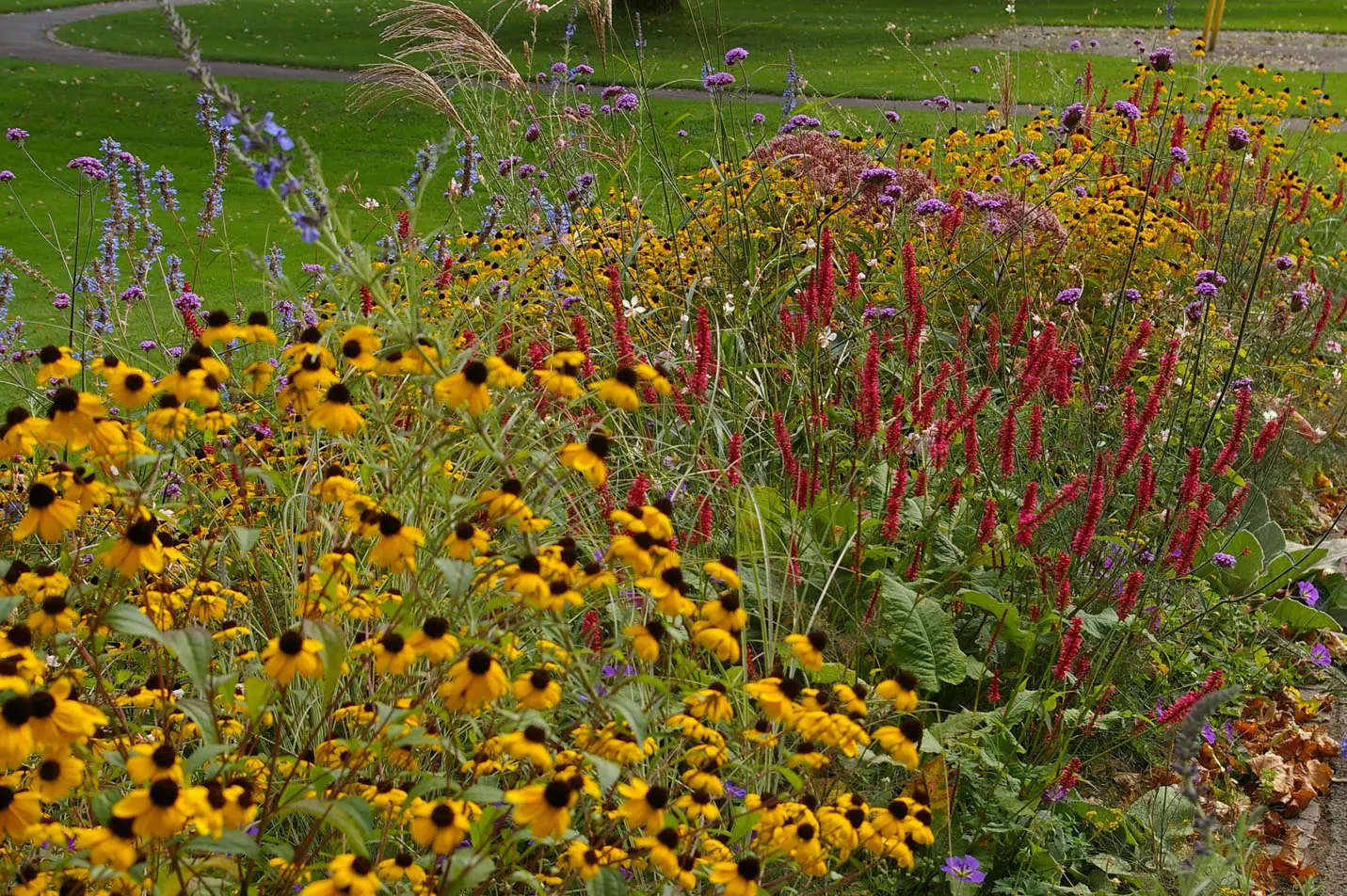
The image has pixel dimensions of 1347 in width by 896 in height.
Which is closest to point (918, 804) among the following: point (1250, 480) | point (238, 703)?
point (238, 703)

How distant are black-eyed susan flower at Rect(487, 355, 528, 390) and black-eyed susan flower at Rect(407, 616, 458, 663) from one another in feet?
1.19

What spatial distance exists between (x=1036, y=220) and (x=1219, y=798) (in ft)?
7.89

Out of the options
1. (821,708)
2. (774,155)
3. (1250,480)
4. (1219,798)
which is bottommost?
(1219,798)

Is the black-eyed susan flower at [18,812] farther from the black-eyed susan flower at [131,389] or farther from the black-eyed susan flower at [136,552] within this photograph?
the black-eyed susan flower at [131,389]

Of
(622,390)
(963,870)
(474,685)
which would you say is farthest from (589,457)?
(963,870)

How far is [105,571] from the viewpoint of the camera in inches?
124

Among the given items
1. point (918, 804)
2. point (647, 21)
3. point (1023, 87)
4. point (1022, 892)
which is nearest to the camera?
point (918, 804)

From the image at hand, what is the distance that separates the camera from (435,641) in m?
1.58

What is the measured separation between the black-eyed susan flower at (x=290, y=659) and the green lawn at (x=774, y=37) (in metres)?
11.6

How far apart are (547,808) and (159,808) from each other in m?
0.46

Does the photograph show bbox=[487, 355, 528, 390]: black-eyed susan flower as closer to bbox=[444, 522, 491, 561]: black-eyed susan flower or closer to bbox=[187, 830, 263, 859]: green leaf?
bbox=[444, 522, 491, 561]: black-eyed susan flower

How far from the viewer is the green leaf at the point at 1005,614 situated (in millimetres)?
2855

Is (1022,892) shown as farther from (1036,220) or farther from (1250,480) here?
(1036,220)

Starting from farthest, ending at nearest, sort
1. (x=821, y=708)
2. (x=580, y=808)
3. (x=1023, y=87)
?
(x=1023, y=87)
(x=580, y=808)
(x=821, y=708)
